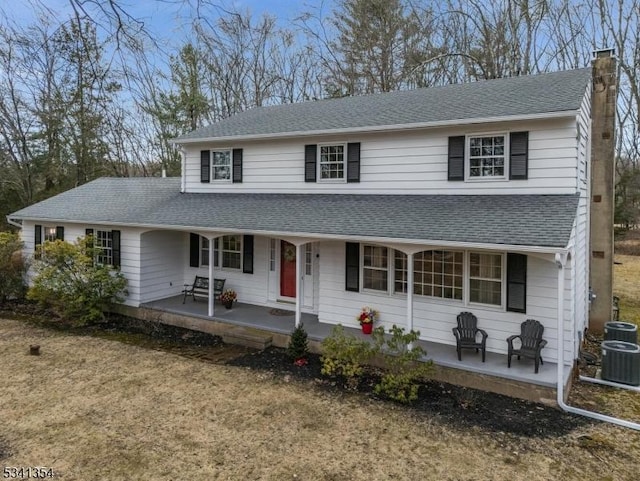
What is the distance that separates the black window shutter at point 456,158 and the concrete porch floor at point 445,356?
3712 mm

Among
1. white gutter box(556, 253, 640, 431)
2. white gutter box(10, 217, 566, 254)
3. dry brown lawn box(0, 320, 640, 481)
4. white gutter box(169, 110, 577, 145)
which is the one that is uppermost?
white gutter box(169, 110, 577, 145)

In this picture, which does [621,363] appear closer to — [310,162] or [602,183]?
[602,183]

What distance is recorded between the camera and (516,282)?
7.98 m

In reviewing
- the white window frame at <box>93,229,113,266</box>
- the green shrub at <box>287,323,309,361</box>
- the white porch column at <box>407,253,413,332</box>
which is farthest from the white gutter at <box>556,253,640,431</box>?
the white window frame at <box>93,229,113,266</box>

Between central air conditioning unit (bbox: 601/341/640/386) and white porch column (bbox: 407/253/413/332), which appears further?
white porch column (bbox: 407/253/413/332)

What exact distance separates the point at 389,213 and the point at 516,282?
2.89m

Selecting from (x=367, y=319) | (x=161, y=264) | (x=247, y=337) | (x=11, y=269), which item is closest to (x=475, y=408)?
(x=367, y=319)

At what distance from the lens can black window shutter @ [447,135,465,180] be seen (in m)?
9.31

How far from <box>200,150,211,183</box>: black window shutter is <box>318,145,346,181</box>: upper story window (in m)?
3.97

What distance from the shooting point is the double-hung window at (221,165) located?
12883mm

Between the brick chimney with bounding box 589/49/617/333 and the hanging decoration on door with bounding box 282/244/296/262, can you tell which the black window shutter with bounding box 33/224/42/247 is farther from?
the brick chimney with bounding box 589/49/617/333

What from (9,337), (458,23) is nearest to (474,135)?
(9,337)

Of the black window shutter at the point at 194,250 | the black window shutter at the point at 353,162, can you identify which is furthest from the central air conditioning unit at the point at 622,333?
the black window shutter at the point at 194,250

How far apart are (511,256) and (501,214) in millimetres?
819
